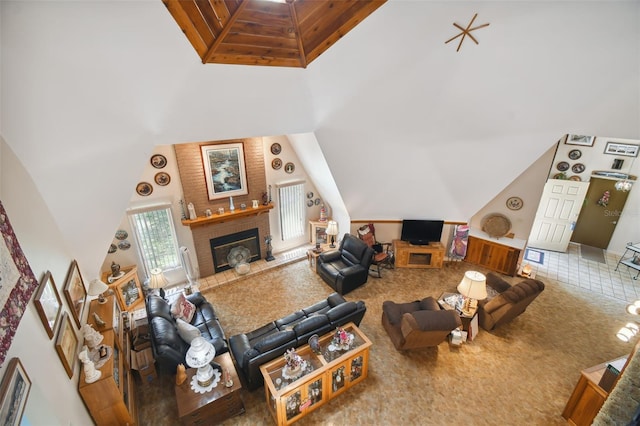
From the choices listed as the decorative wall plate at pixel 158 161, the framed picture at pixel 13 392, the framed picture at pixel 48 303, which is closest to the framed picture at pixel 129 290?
the decorative wall plate at pixel 158 161

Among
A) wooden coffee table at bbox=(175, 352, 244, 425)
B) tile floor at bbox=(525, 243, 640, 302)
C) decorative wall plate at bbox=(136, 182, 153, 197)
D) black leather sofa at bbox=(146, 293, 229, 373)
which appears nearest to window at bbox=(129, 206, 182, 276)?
decorative wall plate at bbox=(136, 182, 153, 197)

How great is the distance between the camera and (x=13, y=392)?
176 cm

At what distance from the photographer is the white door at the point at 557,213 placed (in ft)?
23.9

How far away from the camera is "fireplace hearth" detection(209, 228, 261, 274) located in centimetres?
683

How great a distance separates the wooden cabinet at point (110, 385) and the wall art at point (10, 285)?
4.23 feet

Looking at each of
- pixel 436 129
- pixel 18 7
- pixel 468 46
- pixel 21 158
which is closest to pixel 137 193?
pixel 21 158

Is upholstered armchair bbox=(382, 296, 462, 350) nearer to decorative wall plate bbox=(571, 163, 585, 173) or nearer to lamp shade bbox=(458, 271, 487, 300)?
lamp shade bbox=(458, 271, 487, 300)

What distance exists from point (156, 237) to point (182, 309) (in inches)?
81.2

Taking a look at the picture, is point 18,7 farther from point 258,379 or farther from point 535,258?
point 535,258

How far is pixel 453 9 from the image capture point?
9.97ft

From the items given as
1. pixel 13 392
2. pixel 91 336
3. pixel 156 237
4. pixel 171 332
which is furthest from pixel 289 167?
pixel 13 392

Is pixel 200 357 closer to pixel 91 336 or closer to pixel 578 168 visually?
pixel 91 336

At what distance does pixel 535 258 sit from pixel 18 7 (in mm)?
10298

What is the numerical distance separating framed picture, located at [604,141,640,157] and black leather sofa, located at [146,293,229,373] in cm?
977
